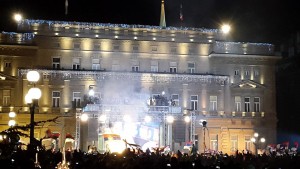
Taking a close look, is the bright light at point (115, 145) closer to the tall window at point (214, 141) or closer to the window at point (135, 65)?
the window at point (135, 65)

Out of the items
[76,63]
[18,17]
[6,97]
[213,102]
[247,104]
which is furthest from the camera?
[247,104]

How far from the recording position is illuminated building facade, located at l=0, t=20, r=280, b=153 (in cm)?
4322

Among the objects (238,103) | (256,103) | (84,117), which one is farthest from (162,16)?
(84,117)

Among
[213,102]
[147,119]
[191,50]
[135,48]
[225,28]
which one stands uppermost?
[225,28]

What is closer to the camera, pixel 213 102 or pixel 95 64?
pixel 95 64

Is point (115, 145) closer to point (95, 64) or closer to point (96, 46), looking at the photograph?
point (95, 64)

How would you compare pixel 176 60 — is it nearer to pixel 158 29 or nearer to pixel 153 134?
pixel 158 29

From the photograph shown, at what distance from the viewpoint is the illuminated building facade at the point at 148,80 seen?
43.2 metres

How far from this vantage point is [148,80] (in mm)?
47188

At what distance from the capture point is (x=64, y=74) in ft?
150

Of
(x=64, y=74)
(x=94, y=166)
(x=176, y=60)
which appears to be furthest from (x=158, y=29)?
(x=94, y=166)

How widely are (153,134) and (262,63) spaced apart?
16522mm

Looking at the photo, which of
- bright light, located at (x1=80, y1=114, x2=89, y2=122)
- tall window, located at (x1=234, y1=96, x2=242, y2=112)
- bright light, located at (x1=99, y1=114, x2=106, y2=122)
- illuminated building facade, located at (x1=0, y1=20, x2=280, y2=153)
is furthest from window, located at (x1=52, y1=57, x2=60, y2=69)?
tall window, located at (x1=234, y1=96, x2=242, y2=112)

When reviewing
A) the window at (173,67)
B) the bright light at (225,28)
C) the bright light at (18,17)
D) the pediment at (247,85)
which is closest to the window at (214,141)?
the pediment at (247,85)
